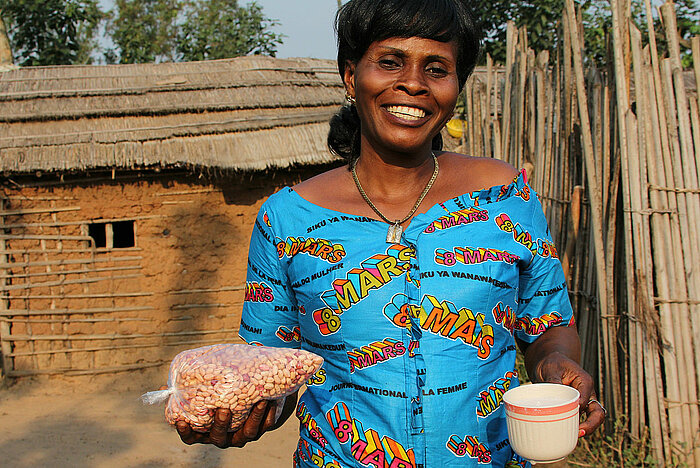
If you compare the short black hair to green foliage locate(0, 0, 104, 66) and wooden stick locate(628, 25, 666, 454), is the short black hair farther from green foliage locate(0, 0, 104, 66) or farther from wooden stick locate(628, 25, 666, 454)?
green foliage locate(0, 0, 104, 66)

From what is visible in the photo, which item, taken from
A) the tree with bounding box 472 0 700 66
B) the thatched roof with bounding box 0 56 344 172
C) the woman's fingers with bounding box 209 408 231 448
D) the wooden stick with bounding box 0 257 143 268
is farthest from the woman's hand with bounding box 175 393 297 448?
the tree with bounding box 472 0 700 66

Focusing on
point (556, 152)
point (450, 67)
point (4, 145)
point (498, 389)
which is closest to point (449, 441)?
point (498, 389)

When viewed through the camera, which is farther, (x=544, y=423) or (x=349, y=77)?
(x=349, y=77)

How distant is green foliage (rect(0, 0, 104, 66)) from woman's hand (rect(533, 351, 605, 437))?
35.0 feet

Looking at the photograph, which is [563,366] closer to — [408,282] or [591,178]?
[408,282]

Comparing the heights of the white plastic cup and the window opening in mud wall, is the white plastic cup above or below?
below

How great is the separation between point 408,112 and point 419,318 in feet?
1.57

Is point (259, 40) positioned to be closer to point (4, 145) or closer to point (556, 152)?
point (4, 145)

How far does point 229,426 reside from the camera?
142 centimetres

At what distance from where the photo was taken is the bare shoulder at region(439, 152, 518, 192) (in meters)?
1.55

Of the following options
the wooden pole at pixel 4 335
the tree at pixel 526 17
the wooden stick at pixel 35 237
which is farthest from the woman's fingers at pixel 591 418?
the tree at pixel 526 17

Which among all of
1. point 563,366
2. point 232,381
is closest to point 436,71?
point 563,366

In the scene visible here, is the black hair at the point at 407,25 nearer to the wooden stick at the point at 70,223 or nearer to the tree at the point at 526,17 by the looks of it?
the wooden stick at the point at 70,223

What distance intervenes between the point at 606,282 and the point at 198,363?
2.60 m
